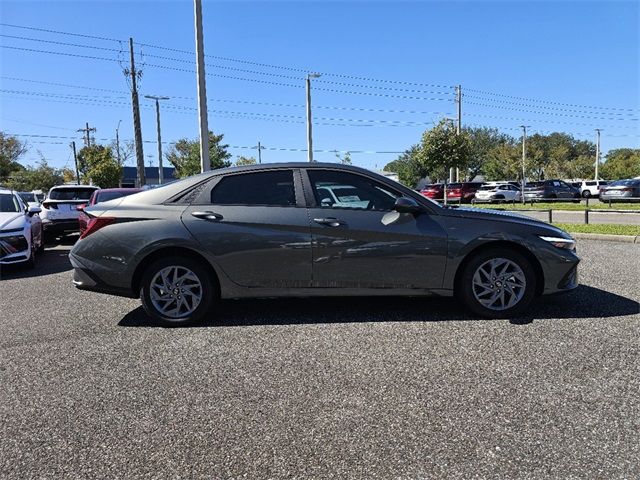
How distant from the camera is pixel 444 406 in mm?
3068

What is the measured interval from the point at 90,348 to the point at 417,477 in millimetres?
3052

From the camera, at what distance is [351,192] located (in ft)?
16.1

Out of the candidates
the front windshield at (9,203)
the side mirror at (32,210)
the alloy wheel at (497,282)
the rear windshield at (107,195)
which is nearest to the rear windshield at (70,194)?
the rear windshield at (107,195)

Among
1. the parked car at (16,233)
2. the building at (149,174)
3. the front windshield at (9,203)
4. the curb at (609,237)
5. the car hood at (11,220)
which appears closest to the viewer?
the parked car at (16,233)

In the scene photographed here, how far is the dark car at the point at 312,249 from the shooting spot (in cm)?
473

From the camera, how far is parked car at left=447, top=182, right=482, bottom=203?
3653 centimetres

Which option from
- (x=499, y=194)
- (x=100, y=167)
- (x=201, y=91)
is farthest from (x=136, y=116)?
(x=499, y=194)

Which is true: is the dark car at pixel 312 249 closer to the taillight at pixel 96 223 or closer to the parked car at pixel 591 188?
the taillight at pixel 96 223

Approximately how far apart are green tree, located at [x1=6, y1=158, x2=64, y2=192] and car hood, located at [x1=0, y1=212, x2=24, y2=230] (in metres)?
57.1

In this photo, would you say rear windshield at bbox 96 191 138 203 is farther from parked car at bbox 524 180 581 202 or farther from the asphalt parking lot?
parked car at bbox 524 180 581 202

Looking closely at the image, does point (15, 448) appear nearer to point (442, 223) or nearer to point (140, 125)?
point (442, 223)

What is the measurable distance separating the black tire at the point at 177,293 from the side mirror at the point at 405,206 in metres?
1.90

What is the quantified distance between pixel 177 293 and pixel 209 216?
31.3 inches

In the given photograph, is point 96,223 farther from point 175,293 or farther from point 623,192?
point 623,192
